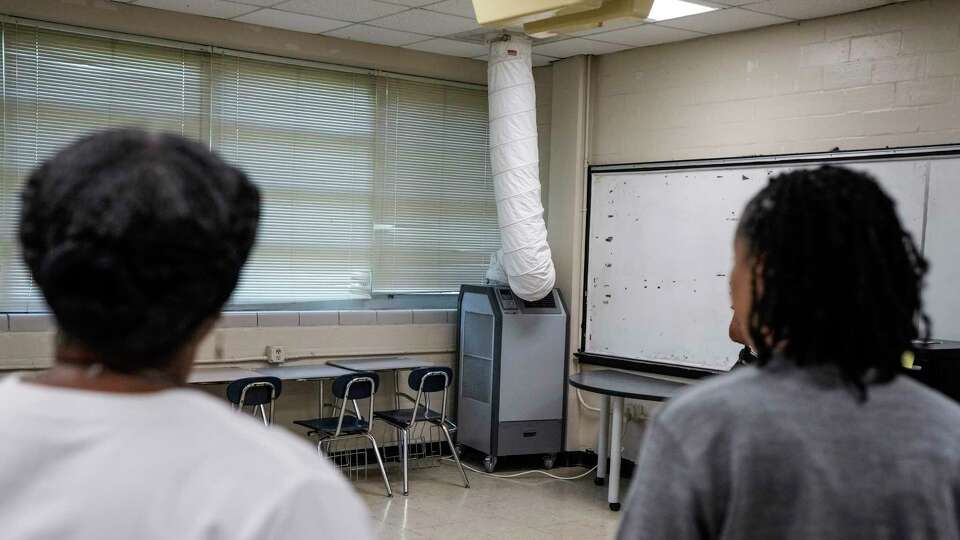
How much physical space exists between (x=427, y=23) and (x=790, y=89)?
2.06 metres

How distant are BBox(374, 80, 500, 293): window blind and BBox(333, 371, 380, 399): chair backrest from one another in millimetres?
953

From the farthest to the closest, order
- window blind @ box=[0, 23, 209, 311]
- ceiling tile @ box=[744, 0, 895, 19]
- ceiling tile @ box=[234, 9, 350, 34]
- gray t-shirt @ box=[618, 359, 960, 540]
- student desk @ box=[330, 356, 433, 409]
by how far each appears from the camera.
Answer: student desk @ box=[330, 356, 433, 409], ceiling tile @ box=[234, 9, 350, 34], window blind @ box=[0, 23, 209, 311], ceiling tile @ box=[744, 0, 895, 19], gray t-shirt @ box=[618, 359, 960, 540]

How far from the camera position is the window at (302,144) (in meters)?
5.17

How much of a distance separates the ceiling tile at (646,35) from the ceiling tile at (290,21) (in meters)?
1.57

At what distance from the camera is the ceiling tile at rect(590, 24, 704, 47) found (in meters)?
5.53

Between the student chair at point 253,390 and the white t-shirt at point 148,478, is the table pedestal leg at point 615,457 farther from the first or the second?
the white t-shirt at point 148,478

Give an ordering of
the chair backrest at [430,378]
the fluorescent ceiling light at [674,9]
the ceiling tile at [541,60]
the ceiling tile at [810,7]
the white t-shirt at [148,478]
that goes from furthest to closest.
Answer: the ceiling tile at [541,60], the chair backrest at [430,378], the fluorescent ceiling light at [674,9], the ceiling tile at [810,7], the white t-shirt at [148,478]

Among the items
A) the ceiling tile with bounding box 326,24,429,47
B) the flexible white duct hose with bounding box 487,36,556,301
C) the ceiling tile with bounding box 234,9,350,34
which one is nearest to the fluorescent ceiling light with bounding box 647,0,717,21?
the flexible white duct hose with bounding box 487,36,556,301

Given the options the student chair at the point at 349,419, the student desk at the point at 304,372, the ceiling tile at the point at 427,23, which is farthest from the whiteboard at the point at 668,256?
the student desk at the point at 304,372

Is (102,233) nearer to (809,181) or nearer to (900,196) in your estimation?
(809,181)

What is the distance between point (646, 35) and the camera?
569 centimetres

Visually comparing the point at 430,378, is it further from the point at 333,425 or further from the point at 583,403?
the point at 583,403

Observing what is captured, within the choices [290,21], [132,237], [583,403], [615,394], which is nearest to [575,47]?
[290,21]

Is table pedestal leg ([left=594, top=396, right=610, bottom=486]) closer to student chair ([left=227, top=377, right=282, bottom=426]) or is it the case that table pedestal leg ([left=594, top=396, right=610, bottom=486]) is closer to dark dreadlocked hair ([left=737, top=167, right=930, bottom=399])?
student chair ([left=227, top=377, right=282, bottom=426])
